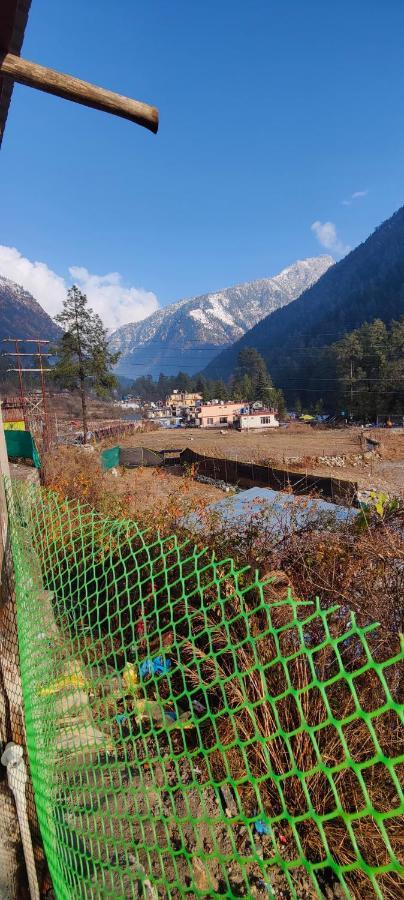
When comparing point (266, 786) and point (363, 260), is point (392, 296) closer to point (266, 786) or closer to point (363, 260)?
point (363, 260)

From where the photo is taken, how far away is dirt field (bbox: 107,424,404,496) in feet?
77.0

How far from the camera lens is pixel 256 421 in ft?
186

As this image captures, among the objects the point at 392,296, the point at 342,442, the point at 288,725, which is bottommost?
the point at 342,442

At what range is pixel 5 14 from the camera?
53.2 inches

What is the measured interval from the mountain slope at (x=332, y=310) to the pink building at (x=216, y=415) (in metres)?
21.8

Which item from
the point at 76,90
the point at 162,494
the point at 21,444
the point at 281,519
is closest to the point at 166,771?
the point at 281,519

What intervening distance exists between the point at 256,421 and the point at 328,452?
81.3 ft

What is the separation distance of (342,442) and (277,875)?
38.7 meters

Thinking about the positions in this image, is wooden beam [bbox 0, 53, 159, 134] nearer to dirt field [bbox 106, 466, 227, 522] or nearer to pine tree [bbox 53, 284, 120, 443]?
dirt field [bbox 106, 466, 227, 522]

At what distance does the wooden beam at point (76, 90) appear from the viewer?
1440 millimetres

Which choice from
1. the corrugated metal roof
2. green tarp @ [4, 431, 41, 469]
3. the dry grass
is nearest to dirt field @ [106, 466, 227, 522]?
green tarp @ [4, 431, 41, 469]

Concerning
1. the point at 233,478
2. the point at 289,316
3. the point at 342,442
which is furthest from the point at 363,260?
the point at 233,478

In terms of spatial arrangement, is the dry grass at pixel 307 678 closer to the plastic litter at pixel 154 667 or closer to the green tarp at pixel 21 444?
the plastic litter at pixel 154 667

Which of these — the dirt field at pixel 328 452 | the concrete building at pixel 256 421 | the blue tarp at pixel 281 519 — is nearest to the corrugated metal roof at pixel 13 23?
the blue tarp at pixel 281 519
